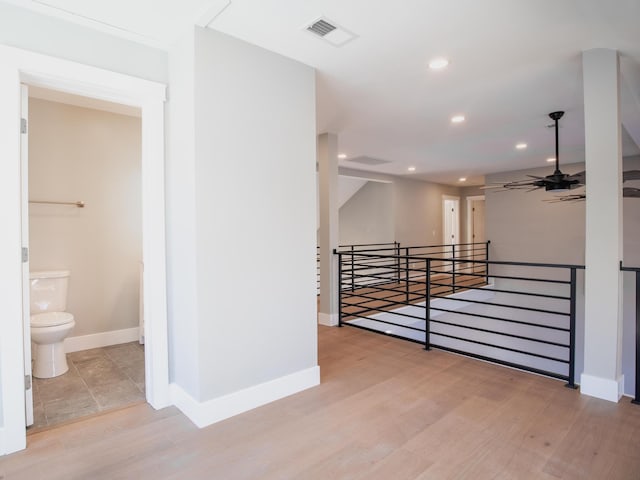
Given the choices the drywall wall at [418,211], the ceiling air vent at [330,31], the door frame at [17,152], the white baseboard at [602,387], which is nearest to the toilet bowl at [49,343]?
the door frame at [17,152]

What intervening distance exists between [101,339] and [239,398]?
7.00 feet

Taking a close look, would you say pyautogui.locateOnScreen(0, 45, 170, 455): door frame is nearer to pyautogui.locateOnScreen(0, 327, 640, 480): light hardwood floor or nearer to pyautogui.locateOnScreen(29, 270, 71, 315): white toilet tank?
pyautogui.locateOnScreen(0, 327, 640, 480): light hardwood floor

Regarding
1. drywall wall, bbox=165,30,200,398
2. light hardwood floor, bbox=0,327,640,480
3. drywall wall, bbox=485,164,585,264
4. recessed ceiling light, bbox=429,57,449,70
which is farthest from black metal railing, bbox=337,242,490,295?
drywall wall, bbox=165,30,200,398

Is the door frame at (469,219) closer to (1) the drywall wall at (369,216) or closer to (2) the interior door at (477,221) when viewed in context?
(2) the interior door at (477,221)

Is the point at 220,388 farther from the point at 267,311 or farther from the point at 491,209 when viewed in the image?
the point at 491,209

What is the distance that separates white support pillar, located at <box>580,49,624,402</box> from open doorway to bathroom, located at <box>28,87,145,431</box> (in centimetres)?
336

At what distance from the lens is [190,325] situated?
7.35 ft

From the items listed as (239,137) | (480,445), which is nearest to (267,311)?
(239,137)

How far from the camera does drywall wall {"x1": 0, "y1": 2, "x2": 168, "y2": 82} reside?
194 centimetres

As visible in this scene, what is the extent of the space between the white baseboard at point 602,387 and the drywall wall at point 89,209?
159 inches

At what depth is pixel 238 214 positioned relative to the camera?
233 centimetres

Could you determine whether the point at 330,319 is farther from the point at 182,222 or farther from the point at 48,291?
the point at 48,291

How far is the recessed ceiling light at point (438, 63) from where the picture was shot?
8.54 feet

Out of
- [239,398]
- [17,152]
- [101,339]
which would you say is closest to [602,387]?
[239,398]
